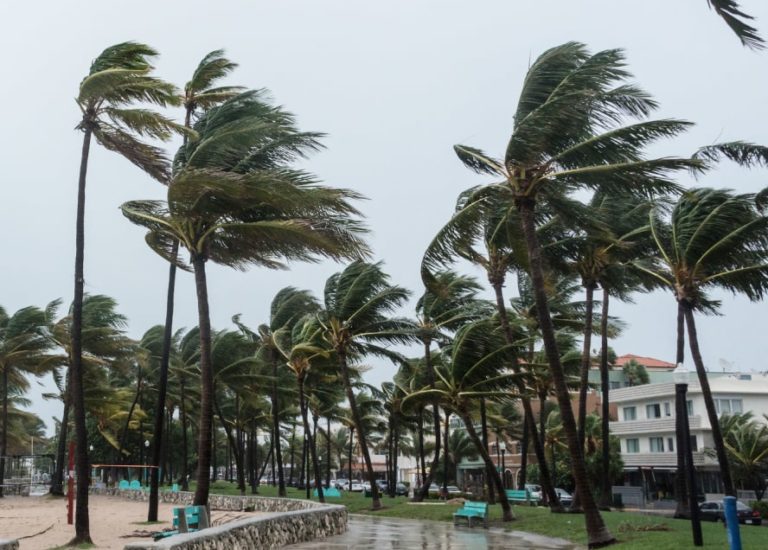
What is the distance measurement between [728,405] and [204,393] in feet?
137

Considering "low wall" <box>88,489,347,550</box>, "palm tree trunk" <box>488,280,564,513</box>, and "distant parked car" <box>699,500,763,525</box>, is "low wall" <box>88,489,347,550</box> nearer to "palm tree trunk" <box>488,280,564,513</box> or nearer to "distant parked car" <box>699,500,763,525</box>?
"palm tree trunk" <box>488,280,564,513</box>

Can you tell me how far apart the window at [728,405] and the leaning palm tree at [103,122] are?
141ft

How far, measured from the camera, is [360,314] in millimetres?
31609

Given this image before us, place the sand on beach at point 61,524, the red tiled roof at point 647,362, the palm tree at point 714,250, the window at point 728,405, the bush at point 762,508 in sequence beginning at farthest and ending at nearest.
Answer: the red tiled roof at point 647,362, the window at point 728,405, the bush at point 762,508, the palm tree at point 714,250, the sand on beach at point 61,524

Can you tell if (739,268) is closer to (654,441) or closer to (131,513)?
(131,513)

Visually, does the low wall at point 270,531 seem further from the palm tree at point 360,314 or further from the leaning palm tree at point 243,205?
the palm tree at point 360,314

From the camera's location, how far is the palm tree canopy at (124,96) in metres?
17.0

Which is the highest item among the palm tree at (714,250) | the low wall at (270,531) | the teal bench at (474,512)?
the palm tree at (714,250)

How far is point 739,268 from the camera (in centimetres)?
2147

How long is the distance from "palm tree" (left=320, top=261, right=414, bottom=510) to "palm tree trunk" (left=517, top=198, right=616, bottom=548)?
50.6 feet

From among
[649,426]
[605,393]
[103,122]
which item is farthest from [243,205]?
[649,426]

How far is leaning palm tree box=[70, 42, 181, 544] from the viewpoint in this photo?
672 inches

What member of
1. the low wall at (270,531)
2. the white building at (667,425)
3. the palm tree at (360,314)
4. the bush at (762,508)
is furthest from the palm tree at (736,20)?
the white building at (667,425)

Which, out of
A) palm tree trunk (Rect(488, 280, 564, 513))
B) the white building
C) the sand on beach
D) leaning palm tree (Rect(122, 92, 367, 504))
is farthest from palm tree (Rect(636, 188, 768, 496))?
the white building
